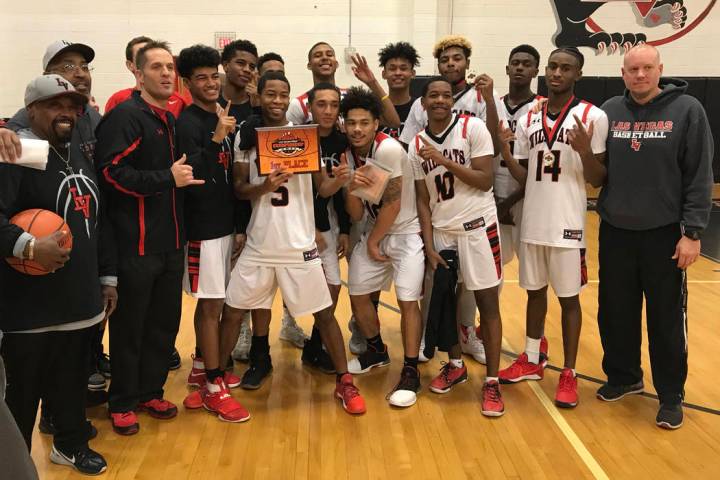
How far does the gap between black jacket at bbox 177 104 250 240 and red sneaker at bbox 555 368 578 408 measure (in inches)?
90.2

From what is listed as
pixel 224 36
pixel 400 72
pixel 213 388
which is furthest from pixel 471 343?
pixel 224 36

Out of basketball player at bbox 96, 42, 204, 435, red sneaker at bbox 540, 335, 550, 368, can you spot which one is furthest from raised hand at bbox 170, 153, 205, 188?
red sneaker at bbox 540, 335, 550, 368

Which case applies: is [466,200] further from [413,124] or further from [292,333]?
[292,333]

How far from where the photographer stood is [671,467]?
327 cm

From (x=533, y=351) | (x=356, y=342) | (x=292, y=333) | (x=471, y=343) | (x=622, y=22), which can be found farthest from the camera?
(x=622, y=22)

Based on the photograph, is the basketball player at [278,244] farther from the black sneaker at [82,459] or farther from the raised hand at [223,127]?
the black sneaker at [82,459]

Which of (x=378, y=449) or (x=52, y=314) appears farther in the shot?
(x=378, y=449)

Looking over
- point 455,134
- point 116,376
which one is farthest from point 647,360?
point 116,376

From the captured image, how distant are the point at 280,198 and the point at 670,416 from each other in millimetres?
2614

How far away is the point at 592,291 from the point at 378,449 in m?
3.99

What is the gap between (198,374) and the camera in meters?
4.18

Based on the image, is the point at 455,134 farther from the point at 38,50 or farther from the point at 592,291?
the point at 38,50

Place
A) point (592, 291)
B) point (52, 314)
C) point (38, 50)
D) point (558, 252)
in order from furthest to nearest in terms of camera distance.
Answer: point (38, 50) → point (592, 291) → point (558, 252) → point (52, 314)

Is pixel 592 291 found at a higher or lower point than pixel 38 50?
lower
